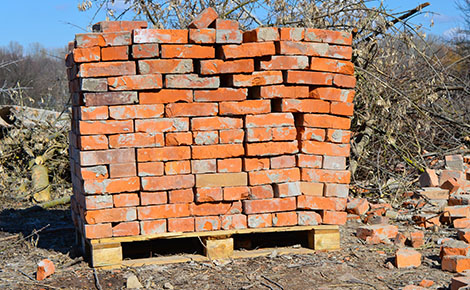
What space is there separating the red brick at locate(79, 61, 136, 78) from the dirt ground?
1.55 meters

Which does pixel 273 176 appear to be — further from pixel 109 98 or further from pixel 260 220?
pixel 109 98

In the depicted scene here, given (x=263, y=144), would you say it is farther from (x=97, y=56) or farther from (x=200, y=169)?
(x=97, y=56)

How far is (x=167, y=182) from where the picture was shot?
4105 millimetres

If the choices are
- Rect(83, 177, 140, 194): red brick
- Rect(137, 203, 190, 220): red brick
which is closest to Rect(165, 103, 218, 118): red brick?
Rect(83, 177, 140, 194): red brick

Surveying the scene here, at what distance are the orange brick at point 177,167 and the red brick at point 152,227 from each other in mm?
404

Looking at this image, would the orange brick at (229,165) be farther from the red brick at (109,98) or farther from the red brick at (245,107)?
the red brick at (109,98)

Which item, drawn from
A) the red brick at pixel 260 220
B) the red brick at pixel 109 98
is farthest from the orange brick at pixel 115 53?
the red brick at pixel 260 220

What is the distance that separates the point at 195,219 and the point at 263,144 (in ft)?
2.72

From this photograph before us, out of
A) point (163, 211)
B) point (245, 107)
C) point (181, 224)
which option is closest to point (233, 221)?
point (181, 224)

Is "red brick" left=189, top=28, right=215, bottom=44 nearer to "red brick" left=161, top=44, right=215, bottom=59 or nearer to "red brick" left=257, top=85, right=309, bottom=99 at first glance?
"red brick" left=161, top=44, right=215, bottom=59

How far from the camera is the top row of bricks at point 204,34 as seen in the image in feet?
12.9

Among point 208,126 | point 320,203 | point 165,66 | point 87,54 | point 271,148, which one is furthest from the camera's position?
point 320,203

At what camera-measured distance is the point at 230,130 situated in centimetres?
417

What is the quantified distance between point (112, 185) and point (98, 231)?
0.38m
